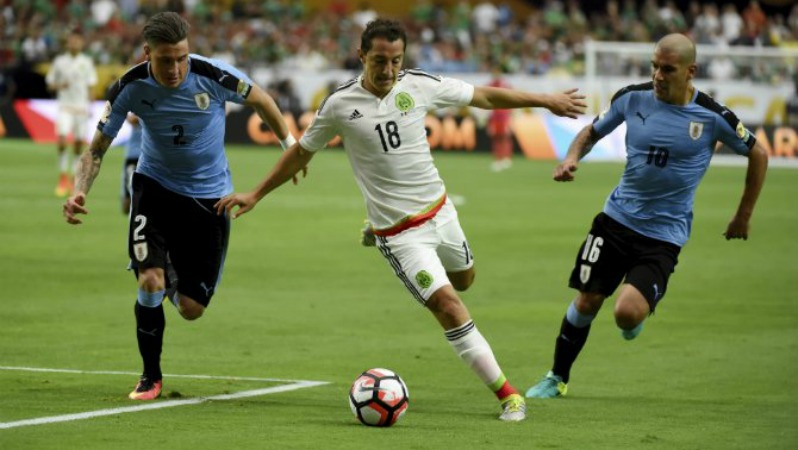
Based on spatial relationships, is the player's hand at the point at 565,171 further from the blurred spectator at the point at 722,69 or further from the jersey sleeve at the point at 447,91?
the blurred spectator at the point at 722,69

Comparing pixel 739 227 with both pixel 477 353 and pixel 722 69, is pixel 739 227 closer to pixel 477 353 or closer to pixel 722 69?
pixel 477 353

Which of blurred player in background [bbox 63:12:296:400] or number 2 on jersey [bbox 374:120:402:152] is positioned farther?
blurred player in background [bbox 63:12:296:400]

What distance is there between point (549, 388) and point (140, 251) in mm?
3004

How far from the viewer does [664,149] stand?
10375 mm

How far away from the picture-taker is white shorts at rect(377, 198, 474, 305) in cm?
956

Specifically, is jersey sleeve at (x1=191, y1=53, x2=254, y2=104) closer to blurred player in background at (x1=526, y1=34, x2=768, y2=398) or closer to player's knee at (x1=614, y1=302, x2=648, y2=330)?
blurred player in background at (x1=526, y1=34, x2=768, y2=398)

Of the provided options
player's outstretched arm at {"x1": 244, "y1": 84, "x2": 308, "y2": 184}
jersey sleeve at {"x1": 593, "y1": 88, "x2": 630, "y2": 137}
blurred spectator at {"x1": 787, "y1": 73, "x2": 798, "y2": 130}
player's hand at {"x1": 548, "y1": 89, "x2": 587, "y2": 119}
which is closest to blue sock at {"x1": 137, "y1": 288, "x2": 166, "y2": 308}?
player's outstretched arm at {"x1": 244, "y1": 84, "x2": 308, "y2": 184}

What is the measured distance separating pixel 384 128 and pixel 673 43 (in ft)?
6.59

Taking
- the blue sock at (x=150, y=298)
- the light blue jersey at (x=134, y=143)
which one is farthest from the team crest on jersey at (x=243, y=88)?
the light blue jersey at (x=134, y=143)

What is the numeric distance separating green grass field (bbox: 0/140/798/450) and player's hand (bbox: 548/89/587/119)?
6.45 feet

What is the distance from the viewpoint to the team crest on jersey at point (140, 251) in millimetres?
10398

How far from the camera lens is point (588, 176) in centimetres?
3350

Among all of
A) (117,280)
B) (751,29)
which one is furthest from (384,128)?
(751,29)

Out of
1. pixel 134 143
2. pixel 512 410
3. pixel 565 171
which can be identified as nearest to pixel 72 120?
pixel 134 143
